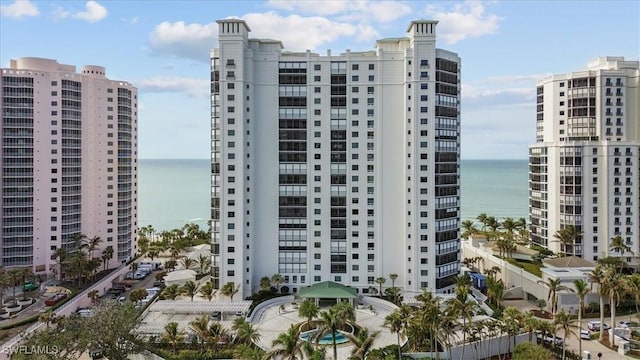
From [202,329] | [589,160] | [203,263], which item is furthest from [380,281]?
[589,160]

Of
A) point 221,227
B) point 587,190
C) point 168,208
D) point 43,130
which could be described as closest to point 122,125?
point 43,130

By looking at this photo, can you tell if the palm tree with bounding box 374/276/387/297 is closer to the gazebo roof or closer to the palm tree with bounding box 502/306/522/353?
the gazebo roof

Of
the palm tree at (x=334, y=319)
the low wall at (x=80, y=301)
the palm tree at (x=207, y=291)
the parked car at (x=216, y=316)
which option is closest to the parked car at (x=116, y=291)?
the low wall at (x=80, y=301)

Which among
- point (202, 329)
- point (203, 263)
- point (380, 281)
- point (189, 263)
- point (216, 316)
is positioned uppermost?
point (203, 263)

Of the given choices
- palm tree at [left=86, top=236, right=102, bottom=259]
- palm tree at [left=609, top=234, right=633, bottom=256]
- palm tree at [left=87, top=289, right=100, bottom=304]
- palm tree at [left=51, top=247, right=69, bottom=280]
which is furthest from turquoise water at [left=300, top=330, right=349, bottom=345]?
palm tree at [left=609, top=234, right=633, bottom=256]

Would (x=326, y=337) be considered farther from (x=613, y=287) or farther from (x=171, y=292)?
(x=613, y=287)

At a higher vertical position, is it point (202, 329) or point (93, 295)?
point (202, 329)
